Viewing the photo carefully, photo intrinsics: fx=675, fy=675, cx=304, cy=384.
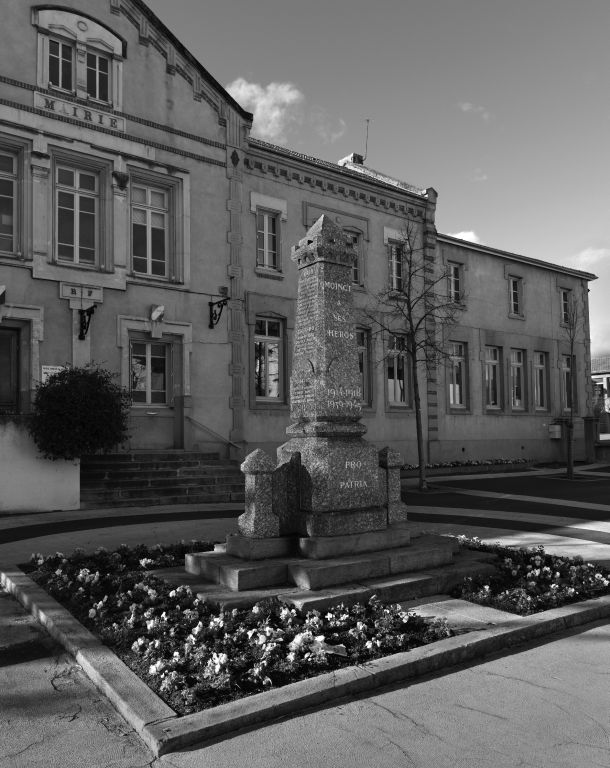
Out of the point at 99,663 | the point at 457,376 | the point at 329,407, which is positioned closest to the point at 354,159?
the point at 457,376

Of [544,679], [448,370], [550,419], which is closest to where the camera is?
[544,679]

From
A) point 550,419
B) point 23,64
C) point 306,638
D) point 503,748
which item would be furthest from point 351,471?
point 550,419

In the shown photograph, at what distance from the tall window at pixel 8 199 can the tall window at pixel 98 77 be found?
2726 millimetres

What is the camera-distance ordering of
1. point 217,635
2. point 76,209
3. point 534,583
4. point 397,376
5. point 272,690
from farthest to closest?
point 397,376, point 76,209, point 534,583, point 217,635, point 272,690

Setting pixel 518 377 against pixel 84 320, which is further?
pixel 518 377

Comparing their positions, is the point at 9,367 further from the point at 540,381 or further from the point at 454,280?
the point at 540,381

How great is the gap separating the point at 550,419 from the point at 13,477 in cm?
2211

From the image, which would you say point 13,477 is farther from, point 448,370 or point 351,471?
point 448,370

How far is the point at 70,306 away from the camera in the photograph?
16.0 metres

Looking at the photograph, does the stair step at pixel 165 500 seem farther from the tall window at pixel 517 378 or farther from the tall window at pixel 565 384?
the tall window at pixel 565 384

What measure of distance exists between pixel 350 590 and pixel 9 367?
12069 mm

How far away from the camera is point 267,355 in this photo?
65.3 feet

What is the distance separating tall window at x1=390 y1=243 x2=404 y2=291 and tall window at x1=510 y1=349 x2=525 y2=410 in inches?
269

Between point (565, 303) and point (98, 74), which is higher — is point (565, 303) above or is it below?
below
